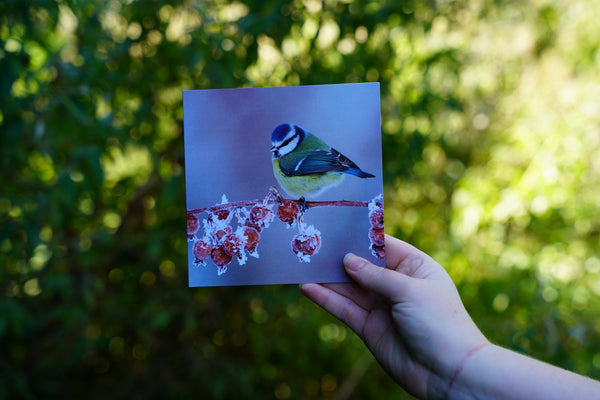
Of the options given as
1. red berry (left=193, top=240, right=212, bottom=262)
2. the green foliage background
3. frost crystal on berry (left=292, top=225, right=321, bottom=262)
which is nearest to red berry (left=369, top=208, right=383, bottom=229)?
frost crystal on berry (left=292, top=225, right=321, bottom=262)

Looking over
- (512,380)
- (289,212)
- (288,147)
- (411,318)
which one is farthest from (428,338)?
(288,147)

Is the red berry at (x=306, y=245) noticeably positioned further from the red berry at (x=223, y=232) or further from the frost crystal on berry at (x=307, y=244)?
the red berry at (x=223, y=232)

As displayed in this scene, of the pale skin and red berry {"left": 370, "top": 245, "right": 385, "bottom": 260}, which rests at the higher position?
red berry {"left": 370, "top": 245, "right": 385, "bottom": 260}

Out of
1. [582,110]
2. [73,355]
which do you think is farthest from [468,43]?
[73,355]

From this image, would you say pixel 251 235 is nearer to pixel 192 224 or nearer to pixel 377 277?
pixel 192 224

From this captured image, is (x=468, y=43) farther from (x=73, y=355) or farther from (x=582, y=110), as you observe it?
(x=73, y=355)

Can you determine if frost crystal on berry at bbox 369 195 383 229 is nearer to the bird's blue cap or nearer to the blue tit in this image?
the blue tit
